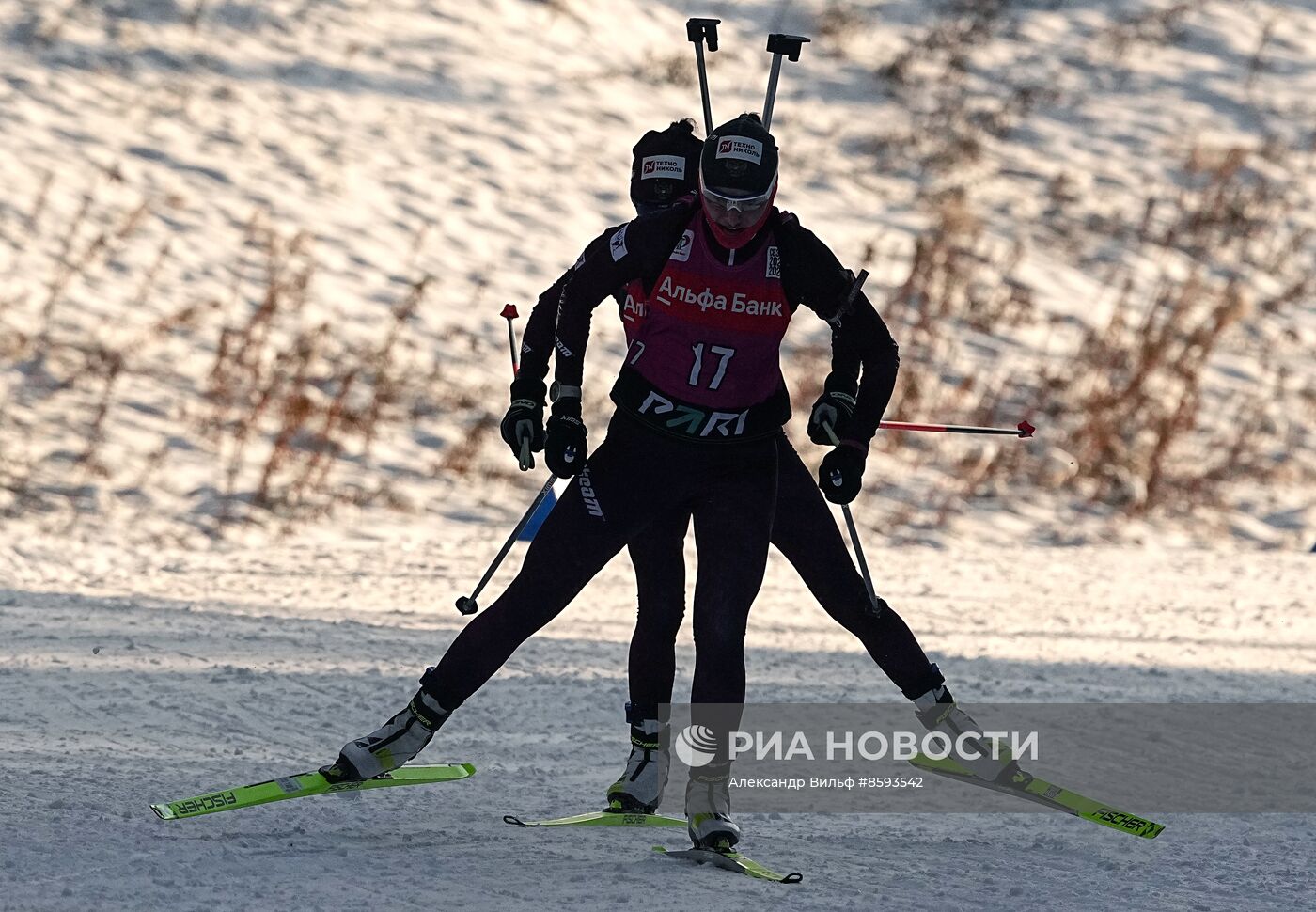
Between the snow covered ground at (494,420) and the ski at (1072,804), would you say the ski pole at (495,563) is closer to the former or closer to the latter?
the snow covered ground at (494,420)

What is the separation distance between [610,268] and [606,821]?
5.34 feet

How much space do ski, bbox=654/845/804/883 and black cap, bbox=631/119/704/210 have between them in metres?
1.95

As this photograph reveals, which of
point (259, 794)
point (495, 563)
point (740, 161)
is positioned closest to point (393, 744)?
point (259, 794)

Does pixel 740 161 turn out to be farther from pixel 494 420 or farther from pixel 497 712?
pixel 494 420

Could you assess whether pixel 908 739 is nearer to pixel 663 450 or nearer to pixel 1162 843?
pixel 1162 843

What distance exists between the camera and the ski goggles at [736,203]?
156 inches

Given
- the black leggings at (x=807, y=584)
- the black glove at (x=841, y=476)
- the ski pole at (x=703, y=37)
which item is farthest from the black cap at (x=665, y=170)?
the black glove at (x=841, y=476)

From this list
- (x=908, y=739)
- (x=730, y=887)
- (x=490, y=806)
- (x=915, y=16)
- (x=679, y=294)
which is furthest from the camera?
(x=915, y=16)

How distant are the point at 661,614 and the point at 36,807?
1824 millimetres

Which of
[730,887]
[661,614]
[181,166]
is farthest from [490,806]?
[181,166]

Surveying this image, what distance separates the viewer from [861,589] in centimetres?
441

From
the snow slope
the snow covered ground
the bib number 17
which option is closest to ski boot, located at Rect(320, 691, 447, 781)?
the snow covered ground

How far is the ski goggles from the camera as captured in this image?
3971 mm

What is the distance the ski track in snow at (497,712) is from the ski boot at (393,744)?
0.19 metres
